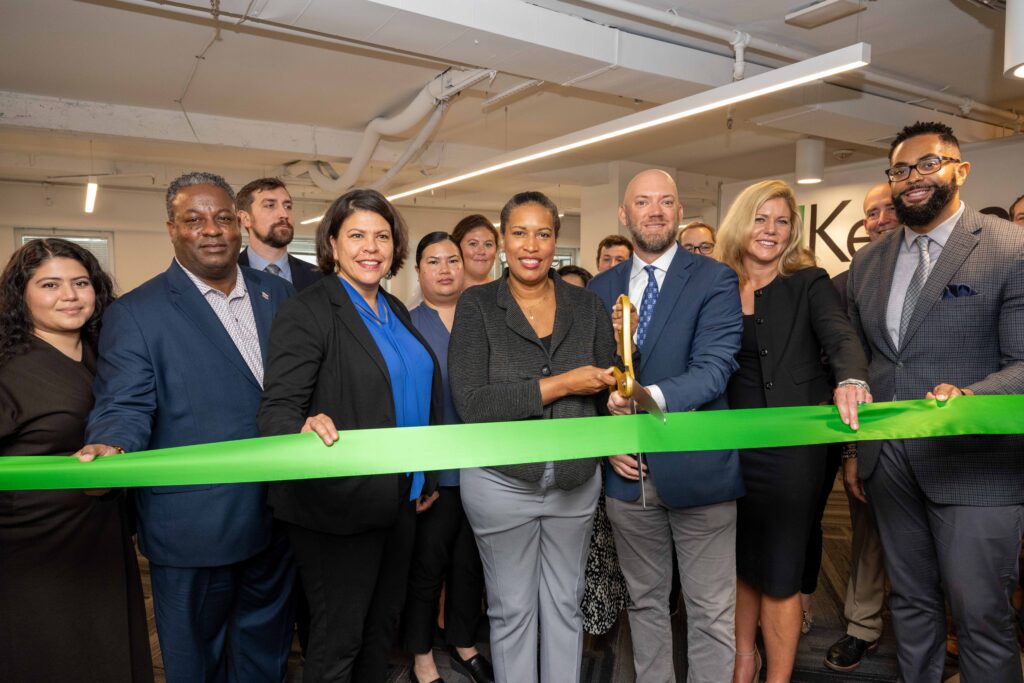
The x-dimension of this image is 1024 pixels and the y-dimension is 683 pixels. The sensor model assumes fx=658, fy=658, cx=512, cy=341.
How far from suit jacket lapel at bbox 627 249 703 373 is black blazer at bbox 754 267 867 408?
1.24 ft

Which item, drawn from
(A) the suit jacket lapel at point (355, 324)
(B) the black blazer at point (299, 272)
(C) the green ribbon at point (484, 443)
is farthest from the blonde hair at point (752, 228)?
(B) the black blazer at point (299, 272)

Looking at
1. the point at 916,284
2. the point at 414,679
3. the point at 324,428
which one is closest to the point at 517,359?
the point at 324,428

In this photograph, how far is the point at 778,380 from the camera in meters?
2.26

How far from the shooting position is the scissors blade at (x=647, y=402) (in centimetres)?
156

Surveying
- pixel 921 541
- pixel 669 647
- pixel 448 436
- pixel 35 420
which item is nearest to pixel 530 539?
pixel 448 436

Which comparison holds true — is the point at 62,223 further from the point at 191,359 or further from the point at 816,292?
the point at 816,292

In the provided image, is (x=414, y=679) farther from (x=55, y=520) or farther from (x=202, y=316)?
(x=202, y=316)

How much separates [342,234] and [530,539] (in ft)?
3.56

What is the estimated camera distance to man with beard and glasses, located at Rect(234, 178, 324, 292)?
375 cm

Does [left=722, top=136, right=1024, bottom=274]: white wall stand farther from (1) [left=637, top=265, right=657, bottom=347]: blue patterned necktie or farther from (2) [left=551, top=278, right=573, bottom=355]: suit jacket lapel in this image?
(2) [left=551, top=278, right=573, bottom=355]: suit jacket lapel

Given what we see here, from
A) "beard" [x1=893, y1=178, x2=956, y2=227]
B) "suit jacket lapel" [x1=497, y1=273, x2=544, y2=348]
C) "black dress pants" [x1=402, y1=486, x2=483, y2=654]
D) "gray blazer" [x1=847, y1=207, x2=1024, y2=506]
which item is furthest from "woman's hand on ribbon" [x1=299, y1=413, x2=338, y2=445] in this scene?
"beard" [x1=893, y1=178, x2=956, y2=227]

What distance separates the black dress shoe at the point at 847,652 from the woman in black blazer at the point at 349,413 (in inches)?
75.2

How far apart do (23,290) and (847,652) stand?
3348 mm

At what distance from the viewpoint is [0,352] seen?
1.91 metres
